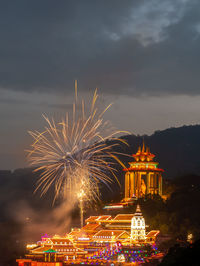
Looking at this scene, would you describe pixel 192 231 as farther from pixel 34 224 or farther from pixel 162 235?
pixel 34 224

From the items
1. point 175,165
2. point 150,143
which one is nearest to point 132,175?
point 175,165

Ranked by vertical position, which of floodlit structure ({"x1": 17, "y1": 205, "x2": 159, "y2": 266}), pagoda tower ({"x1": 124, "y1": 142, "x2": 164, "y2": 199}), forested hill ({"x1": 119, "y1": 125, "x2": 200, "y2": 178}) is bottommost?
floodlit structure ({"x1": 17, "y1": 205, "x2": 159, "y2": 266})

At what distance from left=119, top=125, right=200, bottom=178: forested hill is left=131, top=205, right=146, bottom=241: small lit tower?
78.0 metres

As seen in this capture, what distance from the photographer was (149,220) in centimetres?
8362

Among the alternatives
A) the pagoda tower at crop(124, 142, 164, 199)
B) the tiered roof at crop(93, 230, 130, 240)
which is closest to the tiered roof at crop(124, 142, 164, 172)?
the pagoda tower at crop(124, 142, 164, 199)

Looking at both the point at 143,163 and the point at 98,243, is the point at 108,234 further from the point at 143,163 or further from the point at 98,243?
the point at 143,163

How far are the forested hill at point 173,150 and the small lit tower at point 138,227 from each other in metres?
78.0

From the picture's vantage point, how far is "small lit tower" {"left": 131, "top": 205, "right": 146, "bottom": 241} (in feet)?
249

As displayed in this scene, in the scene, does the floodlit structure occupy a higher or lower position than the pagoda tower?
lower

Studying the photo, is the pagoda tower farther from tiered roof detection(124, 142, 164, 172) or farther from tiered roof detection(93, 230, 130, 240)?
tiered roof detection(93, 230, 130, 240)

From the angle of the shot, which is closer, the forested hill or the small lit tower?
the small lit tower

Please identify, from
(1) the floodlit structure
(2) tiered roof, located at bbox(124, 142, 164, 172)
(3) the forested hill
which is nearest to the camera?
(1) the floodlit structure

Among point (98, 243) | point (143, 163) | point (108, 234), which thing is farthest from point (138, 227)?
point (143, 163)

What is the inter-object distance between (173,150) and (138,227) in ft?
356
